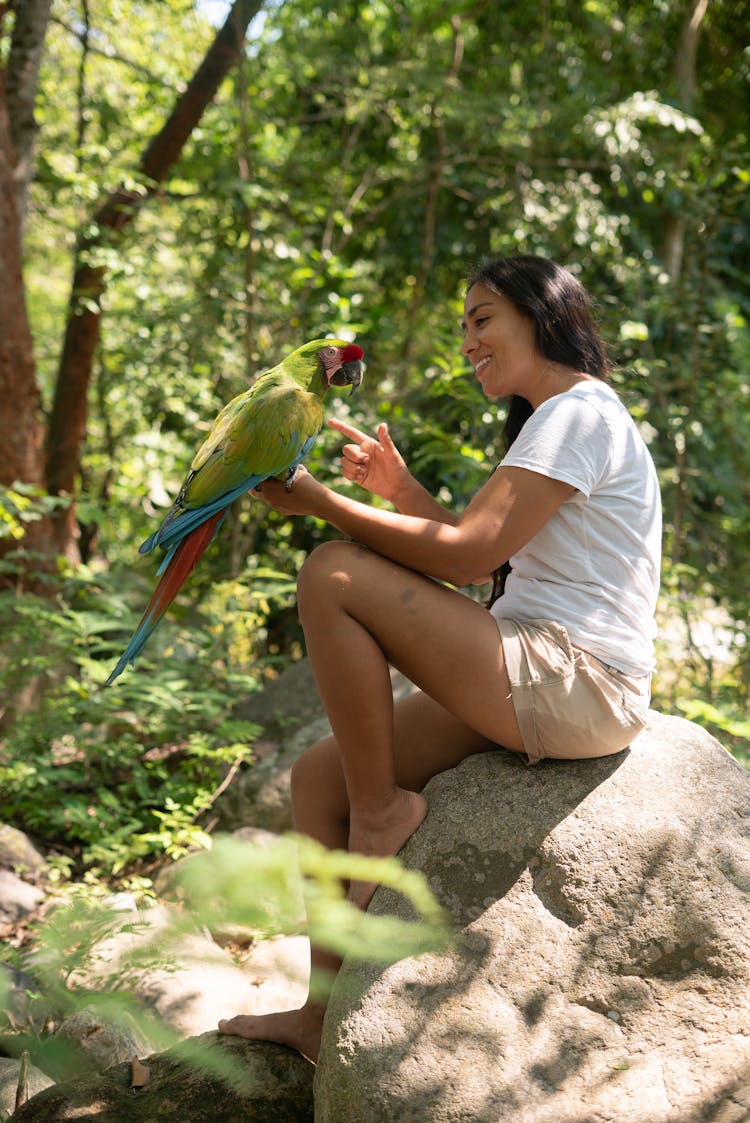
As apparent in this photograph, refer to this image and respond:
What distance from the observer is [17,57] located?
4750mm

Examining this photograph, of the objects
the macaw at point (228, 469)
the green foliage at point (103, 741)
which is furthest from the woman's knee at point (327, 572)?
the green foliage at point (103, 741)

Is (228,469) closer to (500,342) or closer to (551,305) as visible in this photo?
(500,342)

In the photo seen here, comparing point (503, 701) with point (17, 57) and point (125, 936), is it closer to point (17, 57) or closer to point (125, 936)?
point (125, 936)

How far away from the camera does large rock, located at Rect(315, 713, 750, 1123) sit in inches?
62.4

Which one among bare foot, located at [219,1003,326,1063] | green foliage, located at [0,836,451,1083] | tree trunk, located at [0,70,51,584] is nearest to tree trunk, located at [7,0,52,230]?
tree trunk, located at [0,70,51,584]

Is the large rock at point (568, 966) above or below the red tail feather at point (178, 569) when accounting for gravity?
below

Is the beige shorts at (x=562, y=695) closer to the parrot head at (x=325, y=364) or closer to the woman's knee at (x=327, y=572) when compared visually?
the woman's knee at (x=327, y=572)

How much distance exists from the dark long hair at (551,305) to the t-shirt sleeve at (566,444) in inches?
8.7

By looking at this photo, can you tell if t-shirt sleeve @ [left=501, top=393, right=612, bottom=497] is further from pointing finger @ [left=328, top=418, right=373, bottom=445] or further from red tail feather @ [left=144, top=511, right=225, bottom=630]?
red tail feather @ [left=144, top=511, right=225, bottom=630]

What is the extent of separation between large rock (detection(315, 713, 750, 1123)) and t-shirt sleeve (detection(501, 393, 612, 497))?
1.91 feet

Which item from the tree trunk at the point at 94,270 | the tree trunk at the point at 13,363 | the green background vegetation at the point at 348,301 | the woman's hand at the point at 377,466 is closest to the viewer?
the woman's hand at the point at 377,466

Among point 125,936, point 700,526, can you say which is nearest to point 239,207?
point 700,526

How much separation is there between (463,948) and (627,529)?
0.86m

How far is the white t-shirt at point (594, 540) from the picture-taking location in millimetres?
1852
